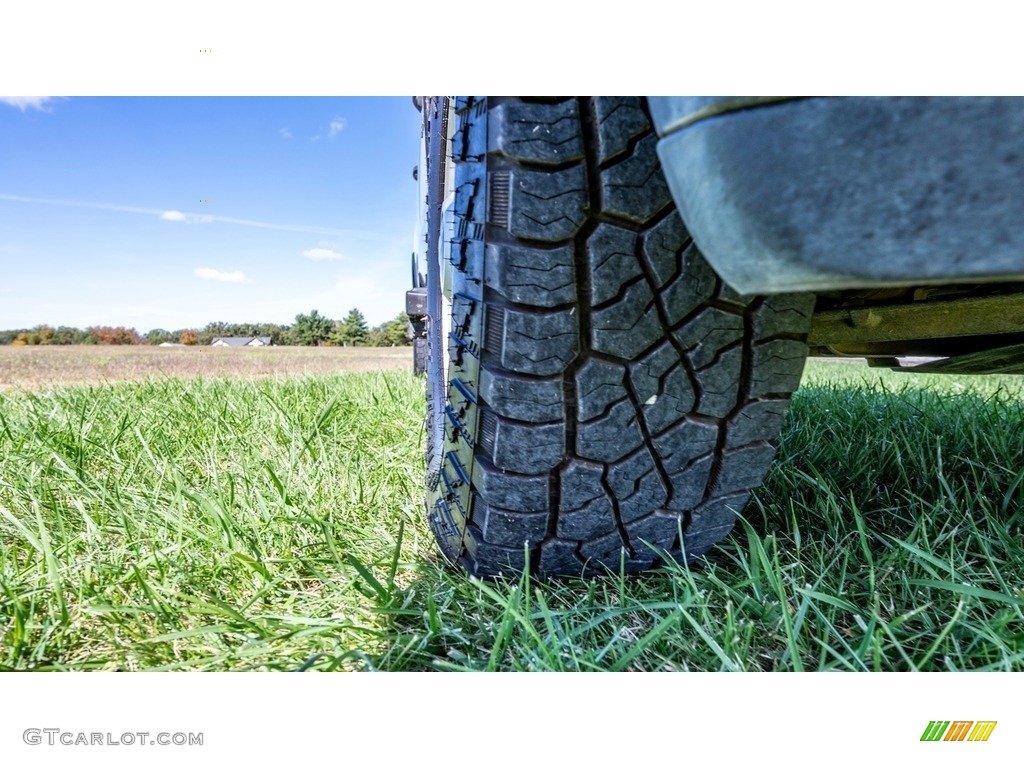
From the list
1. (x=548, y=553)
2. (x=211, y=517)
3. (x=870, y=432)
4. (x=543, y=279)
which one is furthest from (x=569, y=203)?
(x=870, y=432)

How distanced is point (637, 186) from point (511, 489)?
0.36 metres

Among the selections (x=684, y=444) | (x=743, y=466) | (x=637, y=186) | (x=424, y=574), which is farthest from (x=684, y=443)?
(x=424, y=574)

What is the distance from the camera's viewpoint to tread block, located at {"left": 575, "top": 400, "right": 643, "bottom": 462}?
2.10 feet

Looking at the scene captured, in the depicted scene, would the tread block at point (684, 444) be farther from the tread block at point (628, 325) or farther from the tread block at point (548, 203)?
the tread block at point (548, 203)

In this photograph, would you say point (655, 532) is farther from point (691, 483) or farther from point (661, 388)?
point (661, 388)

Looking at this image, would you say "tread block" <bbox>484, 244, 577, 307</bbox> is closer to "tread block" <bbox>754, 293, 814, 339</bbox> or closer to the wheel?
the wheel

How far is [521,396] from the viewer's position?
62 cm

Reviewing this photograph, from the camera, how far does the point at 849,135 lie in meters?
0.31

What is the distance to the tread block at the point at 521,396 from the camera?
611 millimetres

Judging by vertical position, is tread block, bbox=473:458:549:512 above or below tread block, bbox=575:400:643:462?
below
